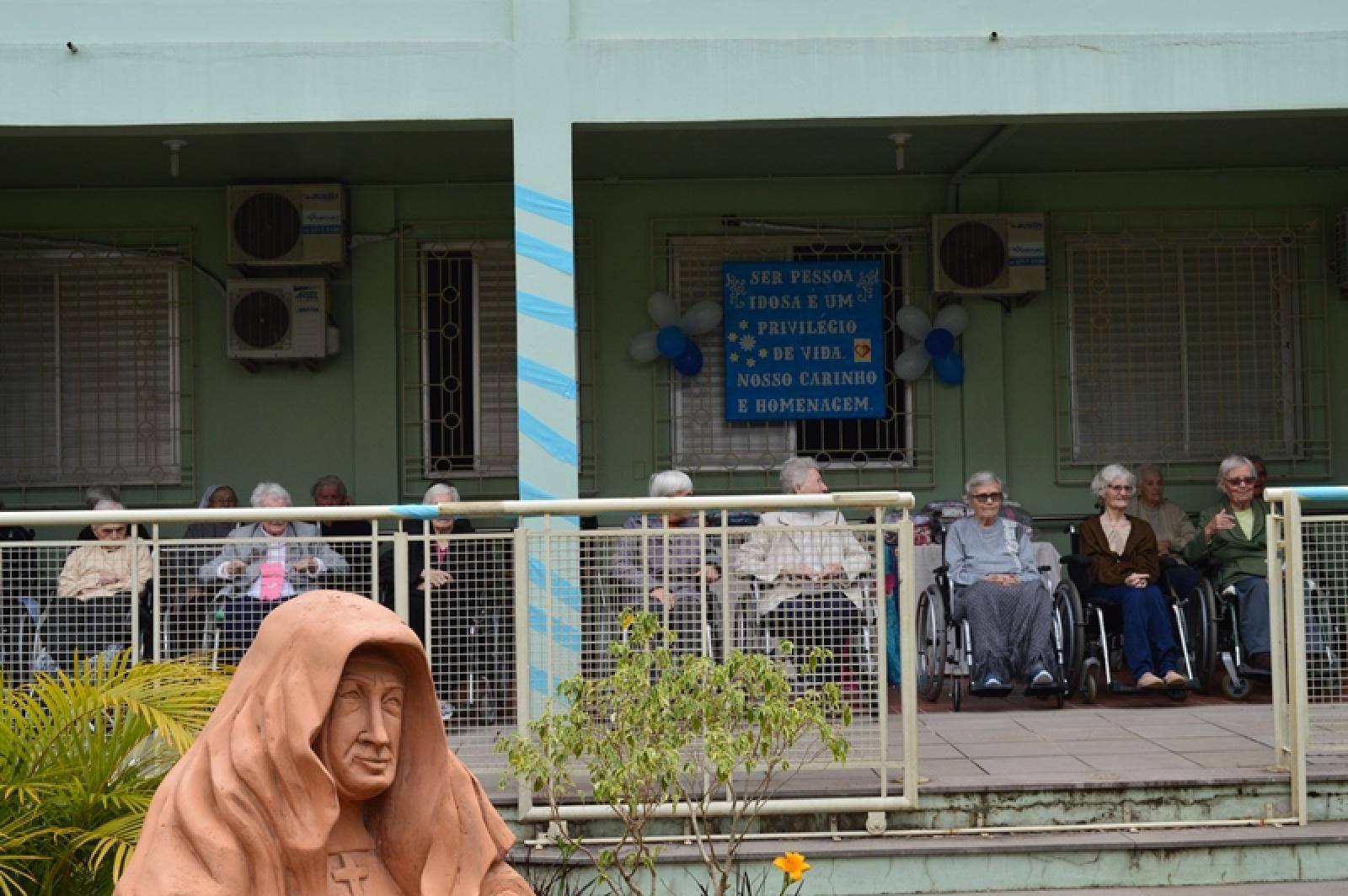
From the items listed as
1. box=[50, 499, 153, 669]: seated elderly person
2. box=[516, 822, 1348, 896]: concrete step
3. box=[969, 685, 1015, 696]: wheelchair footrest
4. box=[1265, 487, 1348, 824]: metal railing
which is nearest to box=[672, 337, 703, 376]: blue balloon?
box=[969, 685, 1015, 696]: wheelchair footrest

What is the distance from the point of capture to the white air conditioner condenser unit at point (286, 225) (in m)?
9.45

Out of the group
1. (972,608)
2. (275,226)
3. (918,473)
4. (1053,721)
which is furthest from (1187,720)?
(275,226)

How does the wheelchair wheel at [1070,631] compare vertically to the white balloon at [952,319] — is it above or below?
below

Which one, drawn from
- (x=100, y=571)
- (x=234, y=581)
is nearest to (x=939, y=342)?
(x=234, y=581)

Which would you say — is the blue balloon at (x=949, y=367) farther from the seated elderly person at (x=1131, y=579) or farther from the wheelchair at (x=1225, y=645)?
the wheelchair at (x=1225, y=645)

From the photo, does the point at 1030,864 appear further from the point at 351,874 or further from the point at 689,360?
the point at 689,360

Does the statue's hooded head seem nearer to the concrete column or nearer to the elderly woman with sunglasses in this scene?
the concrete column

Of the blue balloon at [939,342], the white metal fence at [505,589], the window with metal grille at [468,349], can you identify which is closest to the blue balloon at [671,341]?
the window with metal grille at [468,349]

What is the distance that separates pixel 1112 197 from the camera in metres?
9.92

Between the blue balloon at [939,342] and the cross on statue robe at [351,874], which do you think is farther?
the blue balloon at [939,342]

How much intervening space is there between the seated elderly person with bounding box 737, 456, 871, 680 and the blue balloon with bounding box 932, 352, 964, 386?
4.21 metres

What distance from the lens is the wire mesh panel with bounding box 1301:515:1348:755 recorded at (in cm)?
601

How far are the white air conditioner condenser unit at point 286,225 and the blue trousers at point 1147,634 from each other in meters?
5.00

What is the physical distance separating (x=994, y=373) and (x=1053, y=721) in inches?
126
